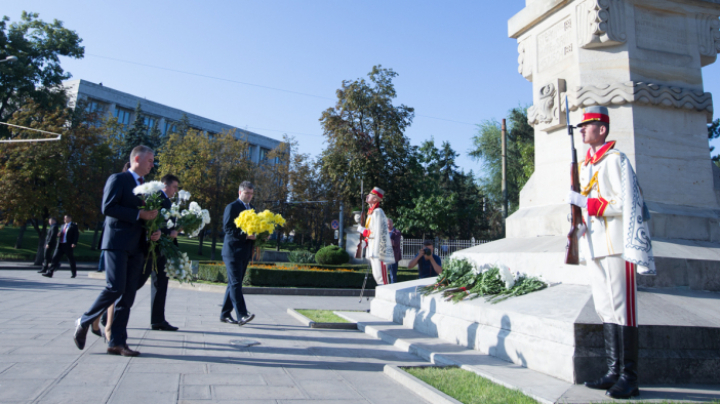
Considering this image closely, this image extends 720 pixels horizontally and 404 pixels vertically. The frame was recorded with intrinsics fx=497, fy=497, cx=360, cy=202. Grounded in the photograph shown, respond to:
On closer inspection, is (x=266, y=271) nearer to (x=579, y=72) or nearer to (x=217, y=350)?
(x=217, y=350)

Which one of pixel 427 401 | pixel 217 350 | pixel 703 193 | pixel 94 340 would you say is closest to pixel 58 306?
pixel 94 340

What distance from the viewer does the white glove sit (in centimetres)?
412

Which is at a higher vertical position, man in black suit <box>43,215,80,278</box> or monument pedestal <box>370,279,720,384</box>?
man in black suit <box>43,215,80,278</box>

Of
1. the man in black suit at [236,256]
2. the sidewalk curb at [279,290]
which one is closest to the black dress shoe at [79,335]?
the man in black suit at [236,256]

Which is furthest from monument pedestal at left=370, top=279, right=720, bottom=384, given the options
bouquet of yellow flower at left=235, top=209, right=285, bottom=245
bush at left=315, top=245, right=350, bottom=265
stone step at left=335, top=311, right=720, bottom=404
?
bush at left=315, top=245, right=350, bottom=265

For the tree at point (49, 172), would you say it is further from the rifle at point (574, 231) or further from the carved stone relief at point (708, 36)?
the carved stone relief at point (708, 36)

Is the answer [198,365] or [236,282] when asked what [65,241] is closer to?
[236,282]

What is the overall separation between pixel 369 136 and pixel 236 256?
1281 inches

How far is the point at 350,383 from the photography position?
13.7ft

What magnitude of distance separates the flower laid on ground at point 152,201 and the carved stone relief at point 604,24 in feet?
18.3

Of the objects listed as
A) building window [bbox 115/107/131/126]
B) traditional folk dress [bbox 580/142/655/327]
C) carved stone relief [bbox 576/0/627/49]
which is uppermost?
building window [bbox 115/107/131/126]

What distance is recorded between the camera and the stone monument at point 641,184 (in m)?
4.15

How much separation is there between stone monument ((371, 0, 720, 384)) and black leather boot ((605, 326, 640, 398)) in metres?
0.33

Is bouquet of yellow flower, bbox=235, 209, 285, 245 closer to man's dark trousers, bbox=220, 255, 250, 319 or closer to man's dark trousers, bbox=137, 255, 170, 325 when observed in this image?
man's dark trousers, bbox=220, 255, 250, 319
